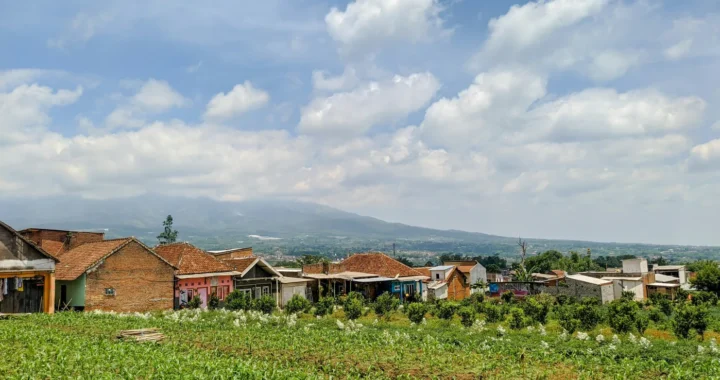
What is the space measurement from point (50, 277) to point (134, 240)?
594 cm

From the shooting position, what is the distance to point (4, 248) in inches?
1005

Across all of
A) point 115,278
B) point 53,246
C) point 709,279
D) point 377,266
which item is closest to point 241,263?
point 115,278

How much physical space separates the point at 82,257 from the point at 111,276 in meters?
2.40

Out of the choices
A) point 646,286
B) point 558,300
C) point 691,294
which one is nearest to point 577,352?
point 558,300

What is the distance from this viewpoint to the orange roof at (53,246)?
34.4 metres

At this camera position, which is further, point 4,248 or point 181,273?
point 181,273

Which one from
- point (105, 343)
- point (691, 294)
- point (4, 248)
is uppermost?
point (4, 248)

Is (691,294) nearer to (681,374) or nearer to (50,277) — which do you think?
(681,374)

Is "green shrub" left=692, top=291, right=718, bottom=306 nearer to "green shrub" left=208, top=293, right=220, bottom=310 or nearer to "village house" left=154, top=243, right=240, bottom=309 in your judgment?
"village house" left=154, top=243, right=240, bottom=309

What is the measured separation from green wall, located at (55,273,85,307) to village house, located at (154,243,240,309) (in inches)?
233

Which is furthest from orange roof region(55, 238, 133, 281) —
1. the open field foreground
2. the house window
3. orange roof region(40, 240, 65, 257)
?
the house window

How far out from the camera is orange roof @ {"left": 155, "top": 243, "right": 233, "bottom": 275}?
117 ft

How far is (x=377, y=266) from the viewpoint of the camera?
4716 cm

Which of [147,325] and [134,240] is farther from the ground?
[134,240]
